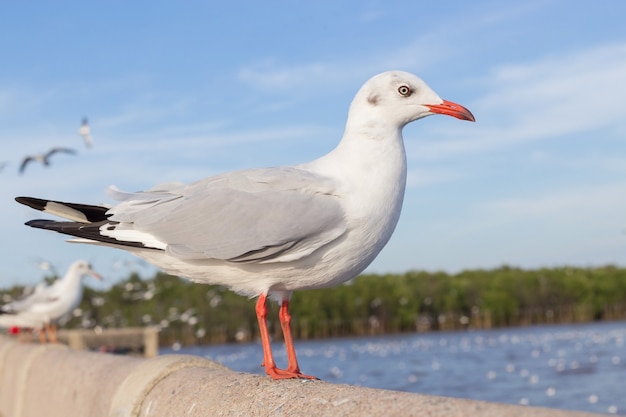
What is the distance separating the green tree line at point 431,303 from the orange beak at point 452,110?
56.0m

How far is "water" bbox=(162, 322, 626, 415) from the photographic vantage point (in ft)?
84.0

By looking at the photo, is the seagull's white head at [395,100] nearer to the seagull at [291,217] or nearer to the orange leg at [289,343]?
the seagull at [291,217]

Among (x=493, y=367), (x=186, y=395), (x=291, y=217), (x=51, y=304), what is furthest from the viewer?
(x=493, y=367)

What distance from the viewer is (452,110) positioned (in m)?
4.22

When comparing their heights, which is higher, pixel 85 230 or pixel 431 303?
pixel 85 230

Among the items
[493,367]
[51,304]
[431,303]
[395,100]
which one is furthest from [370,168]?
[431,303]

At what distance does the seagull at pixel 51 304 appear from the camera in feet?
46.4

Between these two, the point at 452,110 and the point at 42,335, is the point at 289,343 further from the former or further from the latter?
the point at 42,335

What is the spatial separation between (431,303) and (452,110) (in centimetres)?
7003

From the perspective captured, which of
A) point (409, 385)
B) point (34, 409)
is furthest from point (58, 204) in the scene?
point (409, 385)

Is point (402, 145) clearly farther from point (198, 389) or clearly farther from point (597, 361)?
point (597, 361)

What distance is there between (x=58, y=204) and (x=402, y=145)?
180cm

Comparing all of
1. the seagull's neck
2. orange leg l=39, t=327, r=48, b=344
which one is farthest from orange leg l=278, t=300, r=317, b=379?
orange leg l=39, t=327, r=48, b=344

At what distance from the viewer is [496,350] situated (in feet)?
152
